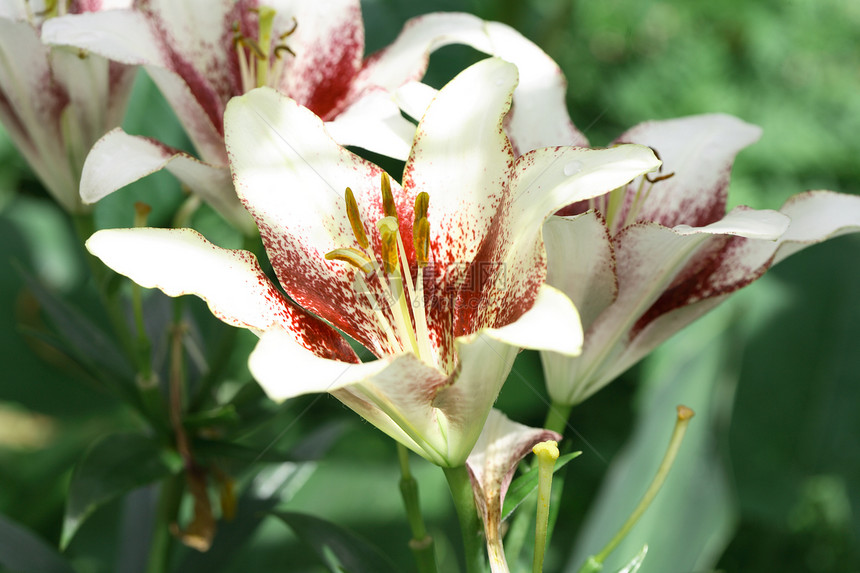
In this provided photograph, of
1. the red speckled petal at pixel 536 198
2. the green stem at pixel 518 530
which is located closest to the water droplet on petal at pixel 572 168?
the red speckled petal at pixel 536 198

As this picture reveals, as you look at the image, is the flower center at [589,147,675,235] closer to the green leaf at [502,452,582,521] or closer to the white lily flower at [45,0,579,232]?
the white lily flower at [45,0,579,232]

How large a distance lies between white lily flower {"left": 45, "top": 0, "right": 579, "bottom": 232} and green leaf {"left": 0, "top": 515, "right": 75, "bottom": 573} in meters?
0.31

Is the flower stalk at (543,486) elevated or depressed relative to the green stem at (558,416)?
elevated

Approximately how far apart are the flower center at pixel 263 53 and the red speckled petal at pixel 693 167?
0.86ft

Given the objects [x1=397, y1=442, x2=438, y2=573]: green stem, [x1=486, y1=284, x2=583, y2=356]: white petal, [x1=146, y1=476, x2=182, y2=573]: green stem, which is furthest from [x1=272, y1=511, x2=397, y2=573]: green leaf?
[x1=486, y1=284, x2=583, y2=356]: white petal

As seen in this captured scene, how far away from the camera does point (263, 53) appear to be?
610mm

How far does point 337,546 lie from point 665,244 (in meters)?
0.28

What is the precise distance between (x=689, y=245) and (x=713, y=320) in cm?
97

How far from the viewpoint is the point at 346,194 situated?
471 mm

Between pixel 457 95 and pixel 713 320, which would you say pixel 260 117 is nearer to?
pixel 457 95

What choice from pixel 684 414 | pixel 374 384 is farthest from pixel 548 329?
pixel 684 414

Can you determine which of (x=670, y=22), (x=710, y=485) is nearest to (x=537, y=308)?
(x=710, y=485)

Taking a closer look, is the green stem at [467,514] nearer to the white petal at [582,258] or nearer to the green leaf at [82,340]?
the white petal at [582,258]

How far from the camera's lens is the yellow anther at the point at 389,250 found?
1.54 feet
